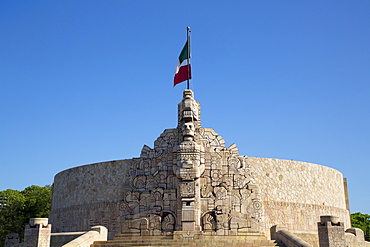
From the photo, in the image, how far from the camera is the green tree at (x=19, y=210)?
110ft

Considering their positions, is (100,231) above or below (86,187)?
below

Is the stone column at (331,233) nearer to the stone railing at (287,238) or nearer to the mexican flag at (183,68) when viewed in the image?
the stone railing at (287,238)

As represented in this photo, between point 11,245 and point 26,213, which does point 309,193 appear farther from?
point 26,213

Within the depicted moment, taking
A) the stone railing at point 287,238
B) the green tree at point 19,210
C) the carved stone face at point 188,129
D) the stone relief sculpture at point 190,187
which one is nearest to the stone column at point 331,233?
the stone railing at point 287,238

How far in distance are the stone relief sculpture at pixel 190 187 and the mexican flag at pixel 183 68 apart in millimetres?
1386

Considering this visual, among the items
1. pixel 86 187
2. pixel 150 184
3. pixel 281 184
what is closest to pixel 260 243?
pixel 150 184

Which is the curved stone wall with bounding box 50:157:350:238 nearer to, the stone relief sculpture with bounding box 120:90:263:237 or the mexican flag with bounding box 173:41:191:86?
the stone relief sculpture with bounding box 120:90:263:237

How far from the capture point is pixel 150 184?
16656mm

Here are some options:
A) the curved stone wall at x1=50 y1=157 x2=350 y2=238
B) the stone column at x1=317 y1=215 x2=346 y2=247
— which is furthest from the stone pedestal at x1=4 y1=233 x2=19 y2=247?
the stone column at x1=317 y1=215 x2=346 y2=247

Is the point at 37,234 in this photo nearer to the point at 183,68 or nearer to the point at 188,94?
the point at 188,94

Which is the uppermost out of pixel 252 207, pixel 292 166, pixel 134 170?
pixel 292 166

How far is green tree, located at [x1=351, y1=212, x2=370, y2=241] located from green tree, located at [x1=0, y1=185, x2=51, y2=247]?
97.4 feet

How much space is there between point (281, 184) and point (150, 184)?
13101 millimetres

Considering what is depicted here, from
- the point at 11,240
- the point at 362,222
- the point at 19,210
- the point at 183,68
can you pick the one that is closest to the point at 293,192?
the point at 183,68
